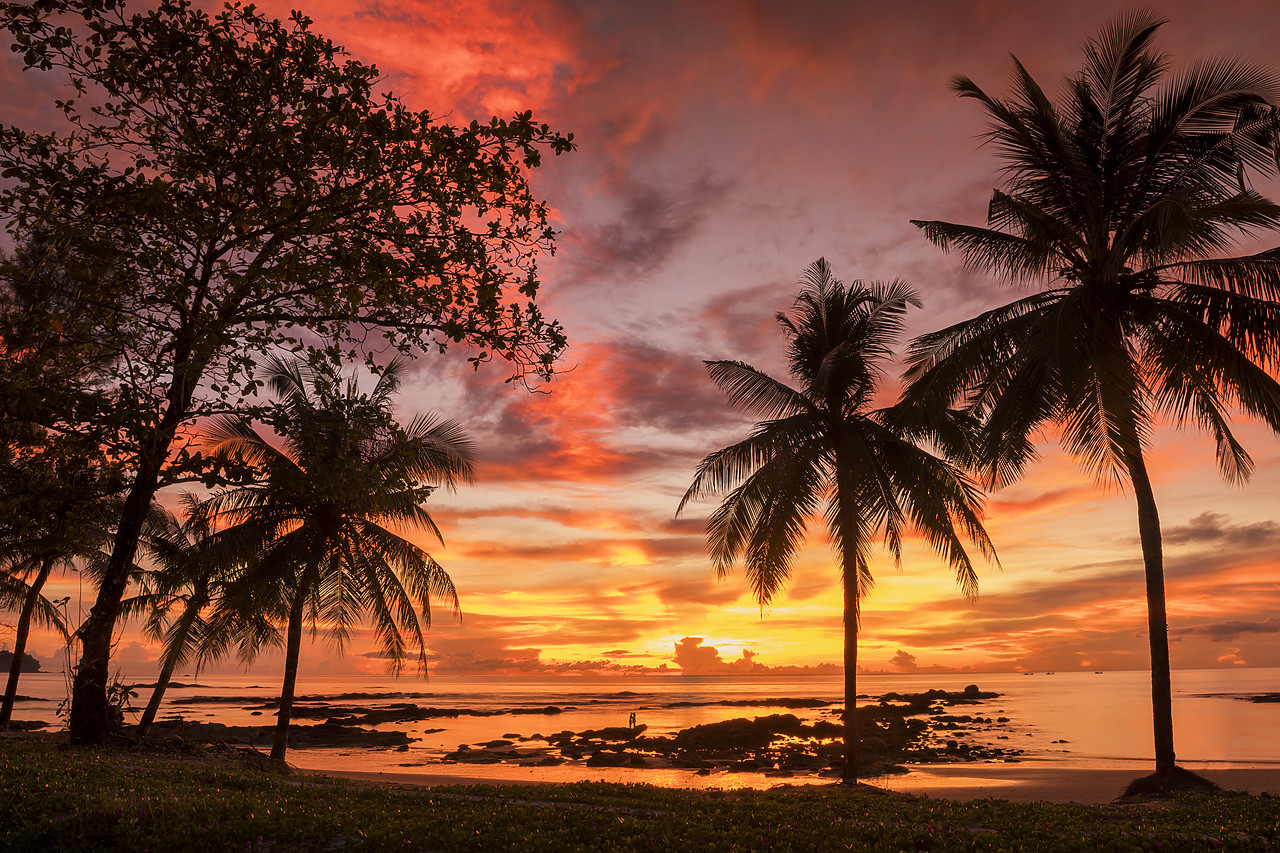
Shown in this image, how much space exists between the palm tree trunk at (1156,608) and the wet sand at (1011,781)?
11.1 ft

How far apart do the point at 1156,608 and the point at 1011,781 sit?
1107 cm

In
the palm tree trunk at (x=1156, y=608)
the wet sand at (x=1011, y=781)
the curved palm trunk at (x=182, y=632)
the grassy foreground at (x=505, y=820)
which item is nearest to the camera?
the grassy foreground at (x=505, y=820)

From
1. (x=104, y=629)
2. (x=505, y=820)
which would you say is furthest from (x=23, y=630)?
(x=505, y=820)

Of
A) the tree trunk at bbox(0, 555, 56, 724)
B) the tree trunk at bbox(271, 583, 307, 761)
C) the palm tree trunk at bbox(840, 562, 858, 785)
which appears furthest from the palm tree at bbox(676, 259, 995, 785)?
the tree trunk at bbox(0, 555, 56, 724)

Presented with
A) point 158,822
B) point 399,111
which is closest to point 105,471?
point 158,822

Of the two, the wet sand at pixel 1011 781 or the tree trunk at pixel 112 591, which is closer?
the tree trunk at pixel 112 591

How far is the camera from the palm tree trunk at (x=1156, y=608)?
43.1ft

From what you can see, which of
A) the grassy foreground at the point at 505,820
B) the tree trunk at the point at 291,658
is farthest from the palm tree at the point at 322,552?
the grassy foreground at the point at 505,820

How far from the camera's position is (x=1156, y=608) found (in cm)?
1361

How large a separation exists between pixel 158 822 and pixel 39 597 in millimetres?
27413

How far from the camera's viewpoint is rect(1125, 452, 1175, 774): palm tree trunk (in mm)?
13133

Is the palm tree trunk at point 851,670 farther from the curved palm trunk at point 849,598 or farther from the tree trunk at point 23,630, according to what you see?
the tree trunk at point 23,630

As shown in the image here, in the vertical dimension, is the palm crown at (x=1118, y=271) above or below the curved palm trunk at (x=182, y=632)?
above

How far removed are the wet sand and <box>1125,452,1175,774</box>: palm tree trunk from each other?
3381 millimetres
